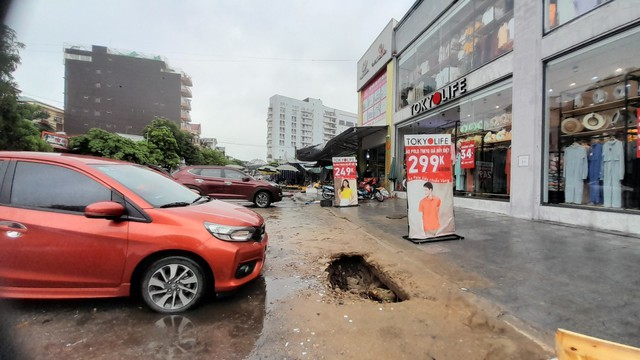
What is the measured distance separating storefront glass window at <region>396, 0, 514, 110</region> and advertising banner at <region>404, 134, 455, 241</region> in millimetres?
5734

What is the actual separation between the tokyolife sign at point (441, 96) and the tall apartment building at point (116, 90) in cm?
5749

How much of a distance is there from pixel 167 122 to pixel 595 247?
1703 inches

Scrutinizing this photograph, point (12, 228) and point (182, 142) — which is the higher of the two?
point (182, 142)

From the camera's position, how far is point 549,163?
300 inches

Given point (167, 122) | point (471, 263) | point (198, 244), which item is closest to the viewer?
A: point (198, 244)

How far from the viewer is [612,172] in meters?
6.45

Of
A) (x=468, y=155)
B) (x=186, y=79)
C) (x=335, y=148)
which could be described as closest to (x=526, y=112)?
(x=468, y=155)

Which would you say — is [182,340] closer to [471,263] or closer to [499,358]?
[499,358]

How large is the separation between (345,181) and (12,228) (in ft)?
32.5

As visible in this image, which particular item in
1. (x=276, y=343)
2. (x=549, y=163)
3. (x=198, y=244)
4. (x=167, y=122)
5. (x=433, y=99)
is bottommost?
(x=276, y=343)

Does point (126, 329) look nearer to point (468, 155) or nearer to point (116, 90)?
point (468, 155)

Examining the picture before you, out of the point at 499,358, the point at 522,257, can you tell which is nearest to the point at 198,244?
the point at 499,358

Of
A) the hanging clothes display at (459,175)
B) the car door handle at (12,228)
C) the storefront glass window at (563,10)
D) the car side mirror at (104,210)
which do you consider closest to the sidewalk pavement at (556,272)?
the car side mirror at (104,210)

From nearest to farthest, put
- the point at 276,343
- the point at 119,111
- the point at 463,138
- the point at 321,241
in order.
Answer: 1. the point at 276,343
2. the point at 321,241
3. the point at 463,138
4. the point at 119,111
